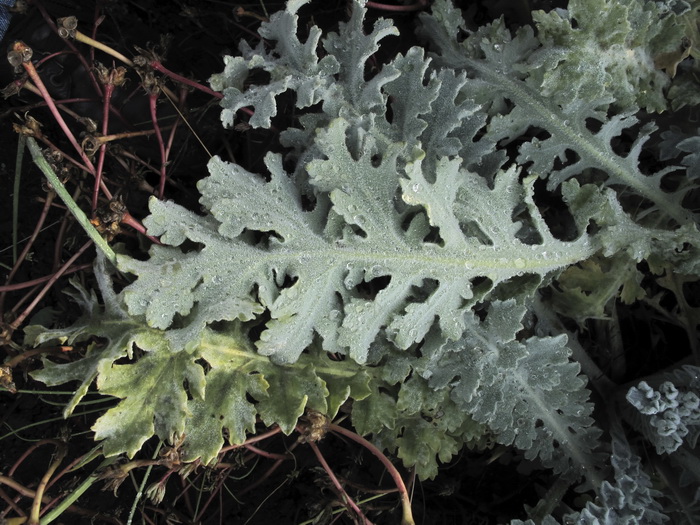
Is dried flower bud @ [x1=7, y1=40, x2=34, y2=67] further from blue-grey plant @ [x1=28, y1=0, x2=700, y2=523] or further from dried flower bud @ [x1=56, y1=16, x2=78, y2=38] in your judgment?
blue-grey plant @ [x1=28, y1=0, x2=700, y2=523]

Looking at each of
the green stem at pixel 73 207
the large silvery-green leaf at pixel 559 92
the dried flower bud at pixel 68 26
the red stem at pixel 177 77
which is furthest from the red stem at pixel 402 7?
the green stem at pixel 73 207

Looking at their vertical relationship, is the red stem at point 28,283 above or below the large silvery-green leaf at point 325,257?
below

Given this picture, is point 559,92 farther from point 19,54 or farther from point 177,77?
point 19,54

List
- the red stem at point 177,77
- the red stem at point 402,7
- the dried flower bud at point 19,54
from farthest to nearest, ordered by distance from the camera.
→ the red stem at point 402,7, the red stem at point 177,77, the dried flower bud at point 19,54

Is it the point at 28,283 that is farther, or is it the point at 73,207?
the point at 28,283

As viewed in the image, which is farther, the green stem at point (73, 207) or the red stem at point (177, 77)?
the red stem at point (177, 77)

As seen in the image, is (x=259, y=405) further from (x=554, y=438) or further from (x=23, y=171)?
(x=23, y=171)

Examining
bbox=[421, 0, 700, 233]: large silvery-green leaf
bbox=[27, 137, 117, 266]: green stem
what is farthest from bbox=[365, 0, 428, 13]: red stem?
bbox=[27, 137, 117, 266]: green stem

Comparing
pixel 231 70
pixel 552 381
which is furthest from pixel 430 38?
pixel 552 381

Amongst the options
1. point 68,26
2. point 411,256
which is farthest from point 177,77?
point 411,256

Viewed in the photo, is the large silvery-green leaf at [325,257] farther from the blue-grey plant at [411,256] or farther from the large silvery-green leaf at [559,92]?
the large silvery-green leaf at [559,92]

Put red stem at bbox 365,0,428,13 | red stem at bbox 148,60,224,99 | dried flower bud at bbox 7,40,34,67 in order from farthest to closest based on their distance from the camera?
red stem at bbox 365,0,428,13 → red stem at bbox 148,60,224,99 → dried flower bud at bbox 7,40,34,67
